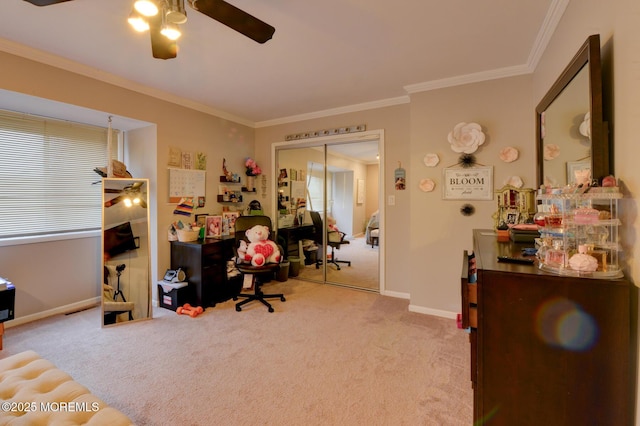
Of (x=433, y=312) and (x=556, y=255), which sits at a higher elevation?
(x=556, y=255)

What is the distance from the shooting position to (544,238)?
1227 mm

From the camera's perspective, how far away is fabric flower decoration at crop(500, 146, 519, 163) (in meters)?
2.67

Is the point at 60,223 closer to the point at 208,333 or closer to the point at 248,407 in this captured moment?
the point at 208,333

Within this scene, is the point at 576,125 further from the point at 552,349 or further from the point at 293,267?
the point at 293,267

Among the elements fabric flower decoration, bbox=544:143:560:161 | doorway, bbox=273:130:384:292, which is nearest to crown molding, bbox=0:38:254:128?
doorway, bbox=273:130:384:292

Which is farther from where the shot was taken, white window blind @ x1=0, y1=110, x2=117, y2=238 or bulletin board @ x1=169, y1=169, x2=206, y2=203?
bulletin board @ x1=169, y1=169, x2=206, y2=203

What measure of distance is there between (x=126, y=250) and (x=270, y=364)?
2.12 m

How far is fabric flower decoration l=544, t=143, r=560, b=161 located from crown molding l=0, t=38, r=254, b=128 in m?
3.61

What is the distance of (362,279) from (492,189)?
205 centimetres

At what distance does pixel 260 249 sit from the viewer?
128 inches

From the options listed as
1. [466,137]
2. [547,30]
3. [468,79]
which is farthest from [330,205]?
[547,30]

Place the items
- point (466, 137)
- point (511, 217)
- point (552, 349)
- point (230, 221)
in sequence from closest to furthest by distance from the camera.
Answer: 1. point (552, 349)
2. point (511, 217)
3. point (466, 137)
4. point (230, 221)

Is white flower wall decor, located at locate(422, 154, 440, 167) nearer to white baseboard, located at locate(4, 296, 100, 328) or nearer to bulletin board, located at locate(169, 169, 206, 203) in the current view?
bulletin board, located at locate(169, 169, 206, 203)

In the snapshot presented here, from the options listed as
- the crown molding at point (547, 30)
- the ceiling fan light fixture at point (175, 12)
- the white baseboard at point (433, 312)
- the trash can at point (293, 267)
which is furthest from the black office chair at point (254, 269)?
the crown molding at point (547, 30)
